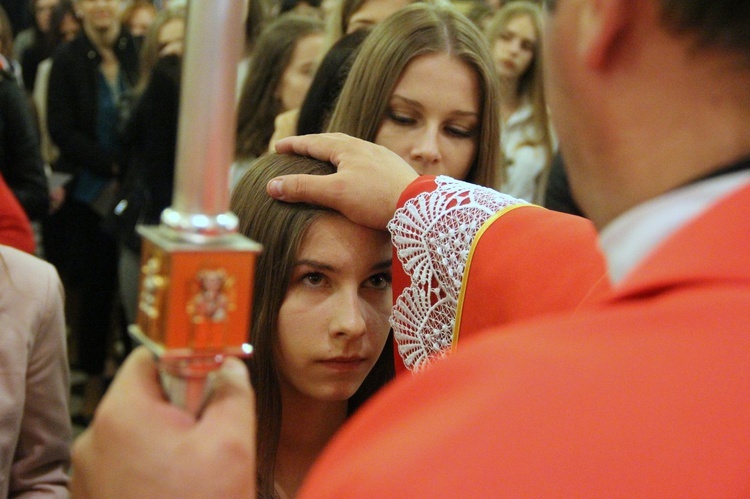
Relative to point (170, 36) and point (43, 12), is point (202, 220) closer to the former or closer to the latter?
point (170, 36)

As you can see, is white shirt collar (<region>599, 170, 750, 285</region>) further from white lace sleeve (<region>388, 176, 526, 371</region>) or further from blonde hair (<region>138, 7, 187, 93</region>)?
blonde hair (<region>138, 7, 187, 93</region>)

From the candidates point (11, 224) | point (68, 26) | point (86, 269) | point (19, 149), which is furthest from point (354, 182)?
point (68, 26)

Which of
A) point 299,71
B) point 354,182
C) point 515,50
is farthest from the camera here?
point 515,50

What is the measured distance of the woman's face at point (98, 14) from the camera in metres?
4.05

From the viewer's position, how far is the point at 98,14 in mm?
4098

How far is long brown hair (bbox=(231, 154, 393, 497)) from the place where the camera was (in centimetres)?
149

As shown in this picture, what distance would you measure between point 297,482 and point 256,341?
0.85ft

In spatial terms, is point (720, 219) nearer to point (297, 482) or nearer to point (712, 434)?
point (712, 434)

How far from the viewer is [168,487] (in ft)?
1.94

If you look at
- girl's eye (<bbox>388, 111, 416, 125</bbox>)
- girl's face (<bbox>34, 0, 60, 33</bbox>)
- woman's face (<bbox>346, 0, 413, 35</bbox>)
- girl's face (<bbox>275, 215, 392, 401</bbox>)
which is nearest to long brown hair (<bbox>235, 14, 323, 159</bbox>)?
woman's face (<bbox>346, 0, 413, 35</bbox>)

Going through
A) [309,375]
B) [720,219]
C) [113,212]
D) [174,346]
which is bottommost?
[113,212]

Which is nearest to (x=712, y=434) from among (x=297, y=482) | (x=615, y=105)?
(x=615, y=105)

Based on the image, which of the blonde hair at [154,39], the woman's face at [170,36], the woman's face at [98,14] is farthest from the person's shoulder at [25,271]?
the woman's face at [98,14]

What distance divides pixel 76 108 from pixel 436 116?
96.0 inches
